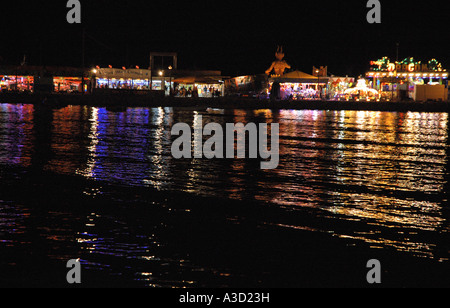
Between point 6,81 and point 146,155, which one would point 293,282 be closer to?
point 146,155

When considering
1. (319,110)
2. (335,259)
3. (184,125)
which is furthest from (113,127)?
(319,110)

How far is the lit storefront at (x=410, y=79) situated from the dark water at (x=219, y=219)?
39920mm

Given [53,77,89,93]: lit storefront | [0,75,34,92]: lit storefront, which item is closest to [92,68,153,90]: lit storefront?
[53,77,89,93]: lit storefront

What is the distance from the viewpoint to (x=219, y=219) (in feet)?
29.3

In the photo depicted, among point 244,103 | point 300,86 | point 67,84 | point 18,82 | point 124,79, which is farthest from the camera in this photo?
point 67,84

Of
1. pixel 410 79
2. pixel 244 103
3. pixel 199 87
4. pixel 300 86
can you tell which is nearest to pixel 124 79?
pixel 199 87

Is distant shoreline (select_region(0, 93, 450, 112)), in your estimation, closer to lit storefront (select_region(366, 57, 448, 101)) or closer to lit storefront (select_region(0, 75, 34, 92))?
lit storefront (select_region(366, 57, 448, 101))

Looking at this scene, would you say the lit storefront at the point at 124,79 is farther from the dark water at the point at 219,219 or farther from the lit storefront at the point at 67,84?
the dark water at the point at 219,219

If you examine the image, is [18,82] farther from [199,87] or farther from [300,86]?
[300,86]

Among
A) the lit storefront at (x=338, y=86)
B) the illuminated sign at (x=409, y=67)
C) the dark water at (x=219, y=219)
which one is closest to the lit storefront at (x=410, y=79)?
the illuminated sign at (x=409, y=67)

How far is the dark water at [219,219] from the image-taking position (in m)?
6.67

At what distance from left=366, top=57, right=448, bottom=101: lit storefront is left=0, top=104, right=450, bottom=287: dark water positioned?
39.9 metres

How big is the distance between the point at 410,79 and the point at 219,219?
167 feet

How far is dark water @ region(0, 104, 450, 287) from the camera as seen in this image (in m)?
6.67
